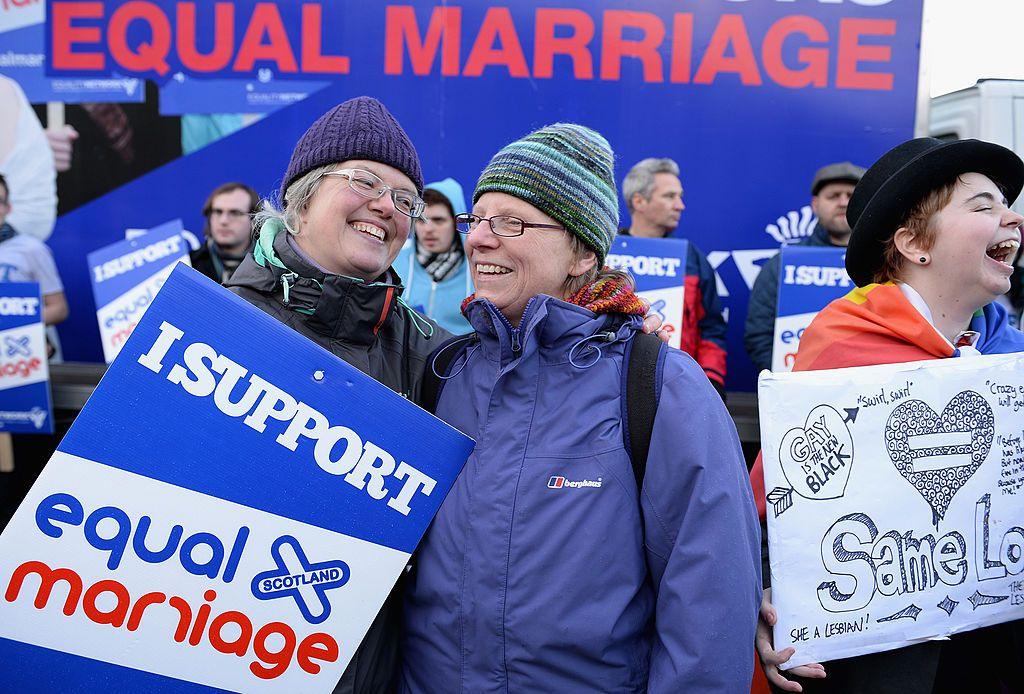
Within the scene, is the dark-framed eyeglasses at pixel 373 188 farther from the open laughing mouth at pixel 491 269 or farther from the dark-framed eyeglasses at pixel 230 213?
the dark-framed eyeglasses at pixel 230 213

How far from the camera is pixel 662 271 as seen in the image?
14.2ft

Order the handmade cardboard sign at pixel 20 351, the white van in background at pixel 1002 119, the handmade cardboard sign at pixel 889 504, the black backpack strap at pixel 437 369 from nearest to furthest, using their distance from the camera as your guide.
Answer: the handmade cardboard sign at pixel 889 504
the black backpack strap at pixel 437 369
the handmade cardboard sign at pixel 20 351
the white van in background at pixel 1002 119

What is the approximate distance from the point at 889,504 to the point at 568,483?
0.74 metres

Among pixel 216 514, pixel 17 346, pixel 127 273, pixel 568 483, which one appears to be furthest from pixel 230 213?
pixel 568 483

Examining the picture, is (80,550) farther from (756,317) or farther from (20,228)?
(20,228)

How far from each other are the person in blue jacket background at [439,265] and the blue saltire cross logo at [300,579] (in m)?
3.04

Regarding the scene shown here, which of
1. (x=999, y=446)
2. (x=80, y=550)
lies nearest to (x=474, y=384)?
(x=80, y=550)

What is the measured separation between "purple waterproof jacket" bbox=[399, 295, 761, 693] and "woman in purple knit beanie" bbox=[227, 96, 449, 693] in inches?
11.9

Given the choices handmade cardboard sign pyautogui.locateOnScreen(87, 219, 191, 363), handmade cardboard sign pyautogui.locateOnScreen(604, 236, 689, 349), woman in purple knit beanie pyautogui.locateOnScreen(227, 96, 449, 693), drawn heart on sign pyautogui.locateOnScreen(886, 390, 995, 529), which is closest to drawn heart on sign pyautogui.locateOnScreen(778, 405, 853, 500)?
drawn heart on sign pyautogui.locateOnScreen(886, 390, 995, 529)

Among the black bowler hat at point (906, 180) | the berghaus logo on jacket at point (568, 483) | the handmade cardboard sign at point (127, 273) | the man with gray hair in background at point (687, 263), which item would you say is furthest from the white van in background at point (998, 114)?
the handmade cardboard sign at point (127, 273)

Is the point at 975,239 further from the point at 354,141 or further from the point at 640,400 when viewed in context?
the point at 354,141

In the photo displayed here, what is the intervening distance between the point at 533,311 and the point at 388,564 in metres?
0.57

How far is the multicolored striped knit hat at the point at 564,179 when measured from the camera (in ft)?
5.79

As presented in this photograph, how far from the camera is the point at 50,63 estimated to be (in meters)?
5.03
